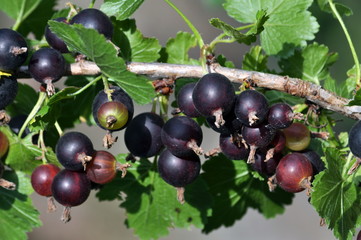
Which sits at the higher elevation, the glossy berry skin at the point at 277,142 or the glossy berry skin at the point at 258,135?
the glossy berry skin at the point at 258,135

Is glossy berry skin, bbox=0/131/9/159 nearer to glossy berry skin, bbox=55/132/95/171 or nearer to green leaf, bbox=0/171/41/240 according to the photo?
green leaf, bbox=0/171/41/240

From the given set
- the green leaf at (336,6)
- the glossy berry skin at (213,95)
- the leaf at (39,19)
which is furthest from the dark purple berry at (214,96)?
the leaf at (39,19)

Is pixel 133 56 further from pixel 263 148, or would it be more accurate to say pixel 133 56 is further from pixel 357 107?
pixel 357 107

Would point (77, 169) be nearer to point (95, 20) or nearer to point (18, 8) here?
point (95, 20)

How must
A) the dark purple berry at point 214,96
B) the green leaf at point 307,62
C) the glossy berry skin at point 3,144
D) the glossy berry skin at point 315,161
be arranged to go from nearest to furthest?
the dark purple berry at point 214,96 < the glossy berry skin at point 315,161 < the glossy berry skin at point 3,144 < the green leaf at point 307,62

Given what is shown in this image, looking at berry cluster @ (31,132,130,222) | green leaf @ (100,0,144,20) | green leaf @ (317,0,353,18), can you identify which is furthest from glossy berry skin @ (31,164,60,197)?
green leaf @ (317,0,353,18)

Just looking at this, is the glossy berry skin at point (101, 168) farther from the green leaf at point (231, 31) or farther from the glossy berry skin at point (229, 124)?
the green leaf at point (231, 31)

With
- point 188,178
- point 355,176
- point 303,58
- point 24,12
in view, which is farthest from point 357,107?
point 24,12
